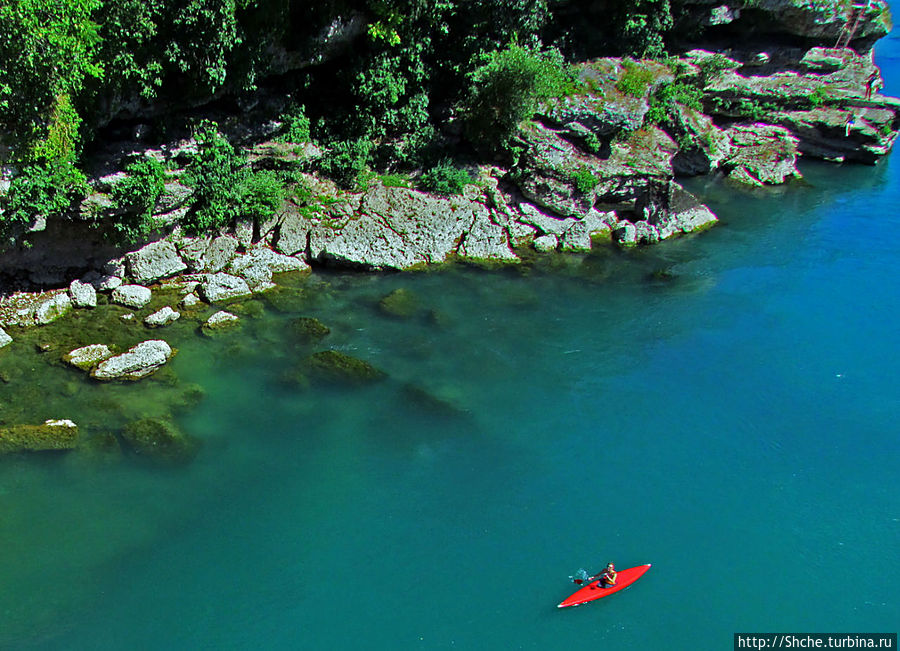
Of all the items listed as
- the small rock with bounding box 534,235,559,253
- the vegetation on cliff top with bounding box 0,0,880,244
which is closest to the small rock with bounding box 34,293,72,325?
the vegetation on cliff top with bounding box 0,0,880,244

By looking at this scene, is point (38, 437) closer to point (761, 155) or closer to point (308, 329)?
point (308, 329)

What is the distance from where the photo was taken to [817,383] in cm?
1945

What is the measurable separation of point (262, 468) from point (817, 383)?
16177 millimetres

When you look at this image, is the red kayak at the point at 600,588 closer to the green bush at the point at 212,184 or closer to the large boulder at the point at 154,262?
the large boulder at the point at 154,262

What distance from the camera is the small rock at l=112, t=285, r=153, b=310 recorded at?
834 inches

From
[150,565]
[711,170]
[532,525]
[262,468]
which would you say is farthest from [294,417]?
[711,170]

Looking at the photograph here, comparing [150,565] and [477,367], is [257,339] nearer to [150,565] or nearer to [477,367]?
[477,367]

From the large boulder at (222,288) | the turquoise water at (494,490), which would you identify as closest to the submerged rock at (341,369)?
the turquoise water at (494,490)

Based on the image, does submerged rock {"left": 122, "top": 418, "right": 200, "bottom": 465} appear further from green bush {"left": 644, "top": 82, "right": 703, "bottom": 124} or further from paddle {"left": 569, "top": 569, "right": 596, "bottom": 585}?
green bush {"left": 644, "top": 82, "right": 703, "bottom": 124}

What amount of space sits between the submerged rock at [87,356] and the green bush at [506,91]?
16691mm

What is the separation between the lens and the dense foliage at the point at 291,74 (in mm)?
18672

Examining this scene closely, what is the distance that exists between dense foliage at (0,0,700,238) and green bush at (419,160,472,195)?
1155mm

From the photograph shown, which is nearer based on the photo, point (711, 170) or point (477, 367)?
point (477, 367)

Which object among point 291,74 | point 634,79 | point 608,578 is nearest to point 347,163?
point 291,74
